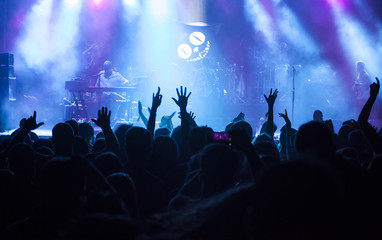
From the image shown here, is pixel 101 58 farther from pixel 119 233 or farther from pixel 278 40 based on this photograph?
pixel 119 233

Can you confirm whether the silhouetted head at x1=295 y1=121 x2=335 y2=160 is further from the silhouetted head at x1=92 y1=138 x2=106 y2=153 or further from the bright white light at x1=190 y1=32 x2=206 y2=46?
the bright white light at x1=190 y1=32 x2=206 y2=46

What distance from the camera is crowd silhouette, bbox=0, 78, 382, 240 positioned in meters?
1.07

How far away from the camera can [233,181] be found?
7.43 ft

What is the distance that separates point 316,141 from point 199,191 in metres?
0.92

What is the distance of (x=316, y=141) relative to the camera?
6.79ft

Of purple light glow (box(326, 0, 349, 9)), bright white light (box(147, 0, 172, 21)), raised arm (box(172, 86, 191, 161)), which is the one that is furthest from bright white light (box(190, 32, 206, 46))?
raised arm (box(172, 86, 191, 161))

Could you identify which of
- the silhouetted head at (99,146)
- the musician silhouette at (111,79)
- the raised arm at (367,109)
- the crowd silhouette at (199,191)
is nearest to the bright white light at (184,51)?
the musician silhouette at (111,79)

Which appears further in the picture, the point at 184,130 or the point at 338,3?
the point at 338,3

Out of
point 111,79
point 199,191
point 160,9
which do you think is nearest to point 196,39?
point 160,9

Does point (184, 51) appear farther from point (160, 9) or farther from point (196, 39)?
point (160, 9)

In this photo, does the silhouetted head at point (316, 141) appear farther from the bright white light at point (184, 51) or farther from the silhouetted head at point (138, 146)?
the bright white light at point (184, 51)

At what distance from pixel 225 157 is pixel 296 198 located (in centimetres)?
119

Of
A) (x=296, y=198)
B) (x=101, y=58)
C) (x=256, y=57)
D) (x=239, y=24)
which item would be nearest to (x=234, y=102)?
(x=256, y=57)

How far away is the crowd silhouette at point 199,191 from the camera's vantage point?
3.50ft
